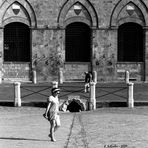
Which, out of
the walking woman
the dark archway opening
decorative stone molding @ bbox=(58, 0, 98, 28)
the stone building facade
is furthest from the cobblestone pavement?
decorative stone molding @ bbox=(58, 0, 98, 28)

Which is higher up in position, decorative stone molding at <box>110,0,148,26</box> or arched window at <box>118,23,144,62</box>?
decorative stone molding at <box>110,0,148,26</box>

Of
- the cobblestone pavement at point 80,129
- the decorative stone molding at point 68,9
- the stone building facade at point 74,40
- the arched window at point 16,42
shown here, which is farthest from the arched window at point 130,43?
the cobblestone pavement at point 80,129

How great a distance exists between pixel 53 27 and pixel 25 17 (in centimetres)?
184

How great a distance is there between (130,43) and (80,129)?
58.4 ft

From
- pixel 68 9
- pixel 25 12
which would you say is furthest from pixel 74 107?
pixel 25 12

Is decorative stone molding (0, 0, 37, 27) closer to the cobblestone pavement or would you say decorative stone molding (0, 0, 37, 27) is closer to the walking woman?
the cobblestone pavement

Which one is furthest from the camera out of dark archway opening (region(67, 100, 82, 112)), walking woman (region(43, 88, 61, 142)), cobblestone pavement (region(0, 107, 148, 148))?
dark archway opening (region(67, 100, 82, 112))

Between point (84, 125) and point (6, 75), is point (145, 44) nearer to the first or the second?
point (6, 75)

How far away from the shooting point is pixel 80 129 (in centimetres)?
1597

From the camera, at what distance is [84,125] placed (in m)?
16.9

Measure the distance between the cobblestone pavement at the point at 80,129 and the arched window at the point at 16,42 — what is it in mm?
11599

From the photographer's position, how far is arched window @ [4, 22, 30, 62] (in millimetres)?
32781

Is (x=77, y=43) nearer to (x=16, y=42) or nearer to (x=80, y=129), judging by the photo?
(x=16, y=42)

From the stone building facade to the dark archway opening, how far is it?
9827 mm
